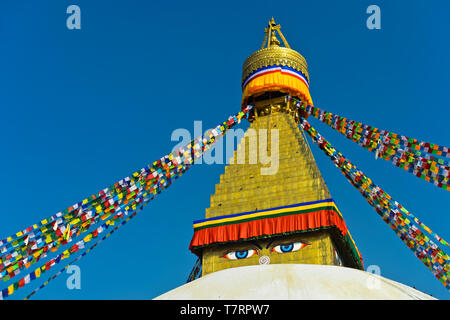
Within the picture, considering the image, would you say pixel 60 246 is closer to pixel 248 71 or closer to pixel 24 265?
pixel 24 265

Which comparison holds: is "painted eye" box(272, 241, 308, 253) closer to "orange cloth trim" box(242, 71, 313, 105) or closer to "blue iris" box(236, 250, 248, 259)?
"blue iris" box(236, 250, 248, 259)

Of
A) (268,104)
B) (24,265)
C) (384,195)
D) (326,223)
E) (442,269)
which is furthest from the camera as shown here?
(268,104)

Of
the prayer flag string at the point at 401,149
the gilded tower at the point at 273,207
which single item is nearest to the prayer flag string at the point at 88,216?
the gilded tower at the point at 273,207

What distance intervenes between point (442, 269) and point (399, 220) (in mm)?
1567

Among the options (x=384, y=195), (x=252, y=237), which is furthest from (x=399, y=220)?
(x=252, y=237)

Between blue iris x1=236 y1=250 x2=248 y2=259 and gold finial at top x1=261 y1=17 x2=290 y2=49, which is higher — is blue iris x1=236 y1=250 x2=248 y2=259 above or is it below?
below

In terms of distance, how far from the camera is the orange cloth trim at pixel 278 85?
1588 cm

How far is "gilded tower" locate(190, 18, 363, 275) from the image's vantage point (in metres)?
11.7

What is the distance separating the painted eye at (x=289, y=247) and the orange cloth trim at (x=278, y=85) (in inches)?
240

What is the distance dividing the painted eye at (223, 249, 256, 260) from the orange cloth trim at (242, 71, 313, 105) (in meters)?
6.22

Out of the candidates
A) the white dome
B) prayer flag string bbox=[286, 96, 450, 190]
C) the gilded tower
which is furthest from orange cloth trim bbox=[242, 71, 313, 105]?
the white dome

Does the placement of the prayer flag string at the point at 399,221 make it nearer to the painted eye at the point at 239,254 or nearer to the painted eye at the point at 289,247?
the painted eye at the point at 289,247

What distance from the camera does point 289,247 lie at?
38.6ft
